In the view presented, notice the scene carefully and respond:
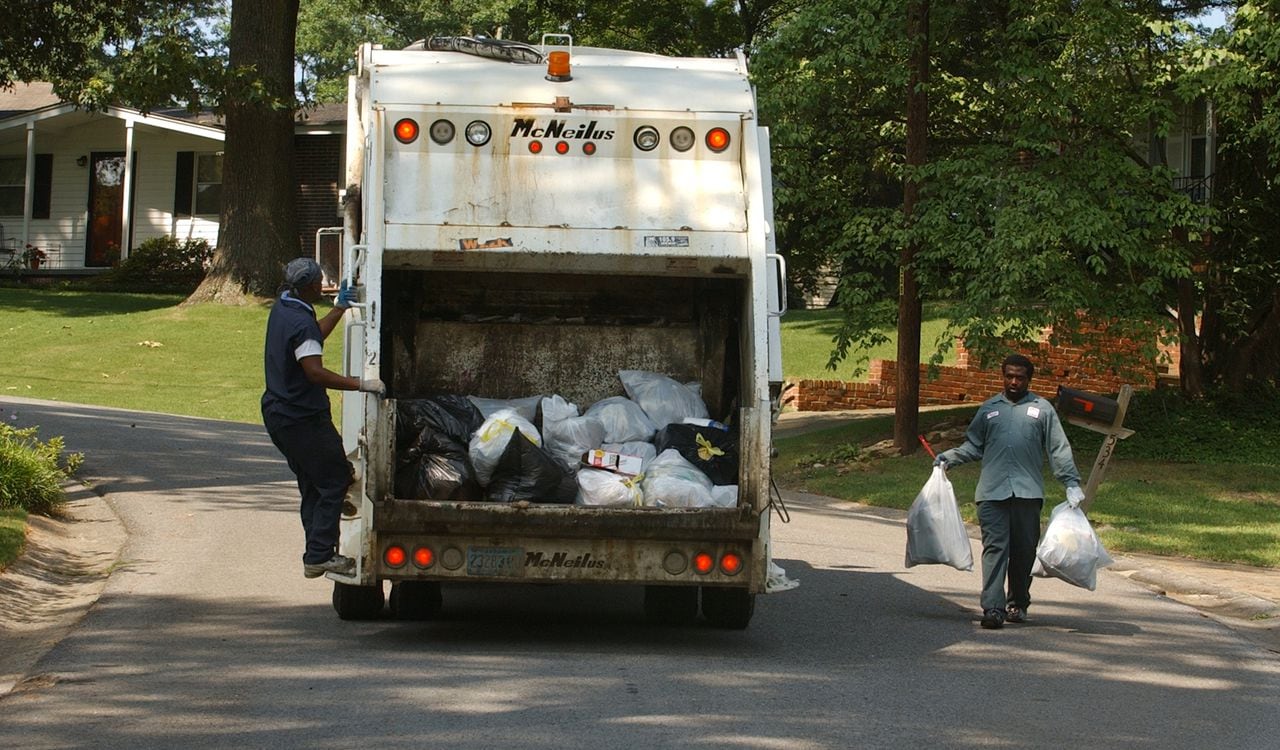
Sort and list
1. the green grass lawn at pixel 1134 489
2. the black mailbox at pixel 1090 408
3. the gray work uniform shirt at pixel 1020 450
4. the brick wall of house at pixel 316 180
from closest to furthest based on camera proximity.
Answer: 1. the gray work uniform shirt at pixel 1020 450
2. the black mailbox at pixel 1090 408
3. the green grass lawn at pixel 1134 489
4. the brick wall of house at pixel 316 180

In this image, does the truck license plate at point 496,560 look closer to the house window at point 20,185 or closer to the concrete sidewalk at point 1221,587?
the concrete sidewalk at point 1221,587

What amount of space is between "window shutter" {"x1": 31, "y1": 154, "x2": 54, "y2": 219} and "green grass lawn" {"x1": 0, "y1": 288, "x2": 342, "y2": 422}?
7.38 meters

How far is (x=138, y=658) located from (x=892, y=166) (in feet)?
43.5

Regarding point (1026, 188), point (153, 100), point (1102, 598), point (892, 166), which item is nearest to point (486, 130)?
point (1102, 598)

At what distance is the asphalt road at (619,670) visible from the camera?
19.4ft

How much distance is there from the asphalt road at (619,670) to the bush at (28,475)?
82cm

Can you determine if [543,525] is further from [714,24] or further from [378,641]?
[714,24]

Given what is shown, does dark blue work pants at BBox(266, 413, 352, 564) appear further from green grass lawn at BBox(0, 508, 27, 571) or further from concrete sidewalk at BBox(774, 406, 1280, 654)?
concrete sidewalk at BBox(774, 406, 1280, 654)

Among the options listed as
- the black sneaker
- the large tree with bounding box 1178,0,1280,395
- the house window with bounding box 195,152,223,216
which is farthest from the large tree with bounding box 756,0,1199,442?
the house window with bounding box 195,152,223,216

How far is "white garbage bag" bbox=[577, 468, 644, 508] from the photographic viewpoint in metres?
7.63

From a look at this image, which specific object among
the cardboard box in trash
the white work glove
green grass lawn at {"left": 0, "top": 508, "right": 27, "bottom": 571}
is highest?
the white work glove

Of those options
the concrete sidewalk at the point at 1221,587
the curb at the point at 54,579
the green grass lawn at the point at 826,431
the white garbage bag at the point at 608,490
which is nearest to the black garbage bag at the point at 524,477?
the white garbage bag at the point at 608,490

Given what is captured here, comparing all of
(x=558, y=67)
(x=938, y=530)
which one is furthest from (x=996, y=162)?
(x=558, y=67)

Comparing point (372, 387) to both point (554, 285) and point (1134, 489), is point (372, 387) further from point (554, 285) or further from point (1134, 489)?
point (1134, 489)
